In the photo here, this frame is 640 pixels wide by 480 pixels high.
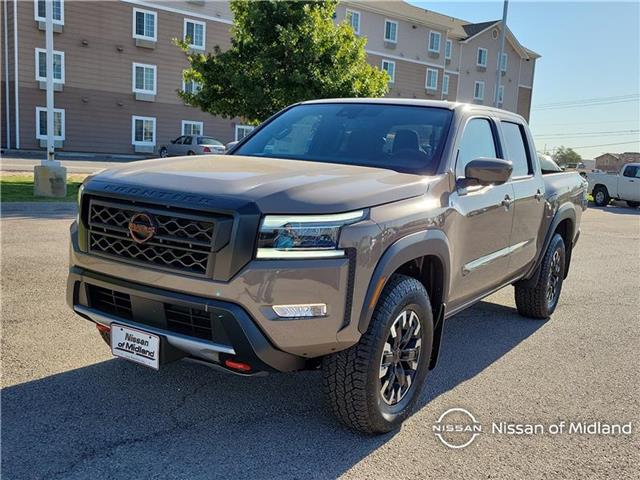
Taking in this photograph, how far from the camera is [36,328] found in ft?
16.0

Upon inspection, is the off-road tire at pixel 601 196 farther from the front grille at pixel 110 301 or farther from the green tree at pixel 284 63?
the front grille at pixel 110 301

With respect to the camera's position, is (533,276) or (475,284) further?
(533,276)

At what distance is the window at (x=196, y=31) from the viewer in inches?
1409

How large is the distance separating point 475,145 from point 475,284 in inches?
41.0

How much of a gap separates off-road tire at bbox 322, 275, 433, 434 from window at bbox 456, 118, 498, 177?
118cm

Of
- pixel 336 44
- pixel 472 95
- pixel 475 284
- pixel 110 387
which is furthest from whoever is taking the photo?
pixel 472 95

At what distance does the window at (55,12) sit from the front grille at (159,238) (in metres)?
32.2

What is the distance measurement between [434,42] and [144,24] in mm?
23337

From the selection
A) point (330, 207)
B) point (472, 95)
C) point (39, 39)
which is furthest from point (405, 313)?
point (472, 95)

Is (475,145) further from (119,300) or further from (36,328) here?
(36,328)

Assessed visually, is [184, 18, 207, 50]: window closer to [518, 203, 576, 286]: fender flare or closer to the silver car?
the silver car

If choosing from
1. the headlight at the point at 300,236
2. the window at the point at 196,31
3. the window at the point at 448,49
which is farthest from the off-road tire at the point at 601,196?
the window at the point at 448,49

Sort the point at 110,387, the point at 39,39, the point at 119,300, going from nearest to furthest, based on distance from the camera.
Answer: the point at 119,300 < the point at 110,387 < the point at 39,39

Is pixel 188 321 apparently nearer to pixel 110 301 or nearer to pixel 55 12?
pixel 110 301
